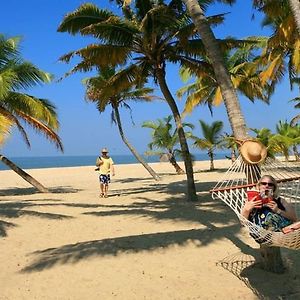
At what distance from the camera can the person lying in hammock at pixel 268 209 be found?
13.4ft

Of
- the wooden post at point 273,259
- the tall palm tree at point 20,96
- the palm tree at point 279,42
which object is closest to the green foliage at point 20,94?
the tall palm tree at point 20,96

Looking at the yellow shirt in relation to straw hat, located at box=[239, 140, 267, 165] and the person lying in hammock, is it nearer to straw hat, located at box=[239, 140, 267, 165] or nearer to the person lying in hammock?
straw hat, located at box=[239, 140, 267, 165]

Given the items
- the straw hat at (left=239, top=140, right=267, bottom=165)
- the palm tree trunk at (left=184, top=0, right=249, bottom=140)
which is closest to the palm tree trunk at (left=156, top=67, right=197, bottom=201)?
the palm tree trunk at (left=184, top=0, right=249, bottom=140)

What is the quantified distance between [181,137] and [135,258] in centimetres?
504

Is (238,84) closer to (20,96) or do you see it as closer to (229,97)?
(20,96)

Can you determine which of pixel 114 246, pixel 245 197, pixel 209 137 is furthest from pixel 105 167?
pixel 209 137

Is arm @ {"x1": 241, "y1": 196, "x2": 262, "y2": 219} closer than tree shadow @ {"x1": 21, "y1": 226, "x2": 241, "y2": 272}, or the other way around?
arm @ {"x1": 241, "y1": 196, "x2": 262, "y2": 219}

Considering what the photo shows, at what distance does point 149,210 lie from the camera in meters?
8.54

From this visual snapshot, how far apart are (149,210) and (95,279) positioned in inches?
156

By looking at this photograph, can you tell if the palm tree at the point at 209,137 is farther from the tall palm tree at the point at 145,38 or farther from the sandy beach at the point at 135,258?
the sandy beach at the point at 135,258

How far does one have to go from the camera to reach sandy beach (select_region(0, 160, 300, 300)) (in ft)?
14.3

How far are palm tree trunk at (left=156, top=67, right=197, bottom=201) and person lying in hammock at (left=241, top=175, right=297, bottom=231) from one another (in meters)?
5.53

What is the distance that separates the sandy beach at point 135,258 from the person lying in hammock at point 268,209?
2.31ft

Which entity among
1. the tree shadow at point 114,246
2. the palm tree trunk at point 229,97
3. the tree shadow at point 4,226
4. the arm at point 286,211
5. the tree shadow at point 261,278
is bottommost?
the tree shadow at point 261,278
